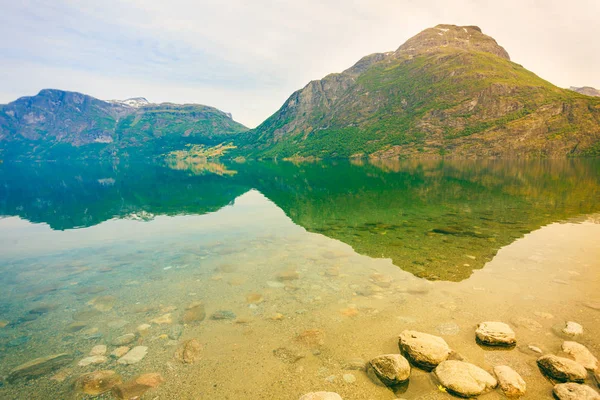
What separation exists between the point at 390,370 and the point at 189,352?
6721 mm

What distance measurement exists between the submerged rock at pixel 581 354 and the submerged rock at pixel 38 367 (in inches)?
646

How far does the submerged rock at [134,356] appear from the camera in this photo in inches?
374

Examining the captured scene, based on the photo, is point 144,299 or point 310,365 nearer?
point 310,365

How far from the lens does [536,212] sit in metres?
29.6

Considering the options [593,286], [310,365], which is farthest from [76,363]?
[593,286]

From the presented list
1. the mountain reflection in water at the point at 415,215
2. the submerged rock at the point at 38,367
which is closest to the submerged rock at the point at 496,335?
the mountain reflection in water at the point at 415,215

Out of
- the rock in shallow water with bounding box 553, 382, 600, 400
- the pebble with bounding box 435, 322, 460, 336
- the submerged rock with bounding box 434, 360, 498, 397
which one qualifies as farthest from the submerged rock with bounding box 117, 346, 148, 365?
the rock in shallow water with bounding box 553, 382, 600, 400

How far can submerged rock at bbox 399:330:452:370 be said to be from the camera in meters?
8.73

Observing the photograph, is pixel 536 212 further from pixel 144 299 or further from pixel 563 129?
pixel 563 129

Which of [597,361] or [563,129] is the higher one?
[563,129]

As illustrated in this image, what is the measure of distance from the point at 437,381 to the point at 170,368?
8193 mm

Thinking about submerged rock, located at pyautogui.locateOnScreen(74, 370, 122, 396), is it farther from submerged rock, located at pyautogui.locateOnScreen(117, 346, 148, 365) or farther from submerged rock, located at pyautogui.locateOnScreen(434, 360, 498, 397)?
submerged rock, located at pyautogui.locateOnScreen(434, 360, 498, 397)

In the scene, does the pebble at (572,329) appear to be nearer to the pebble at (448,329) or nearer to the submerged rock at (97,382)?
the pebble at (448,329)

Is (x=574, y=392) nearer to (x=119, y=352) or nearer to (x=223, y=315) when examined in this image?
(x=223, y=315)
